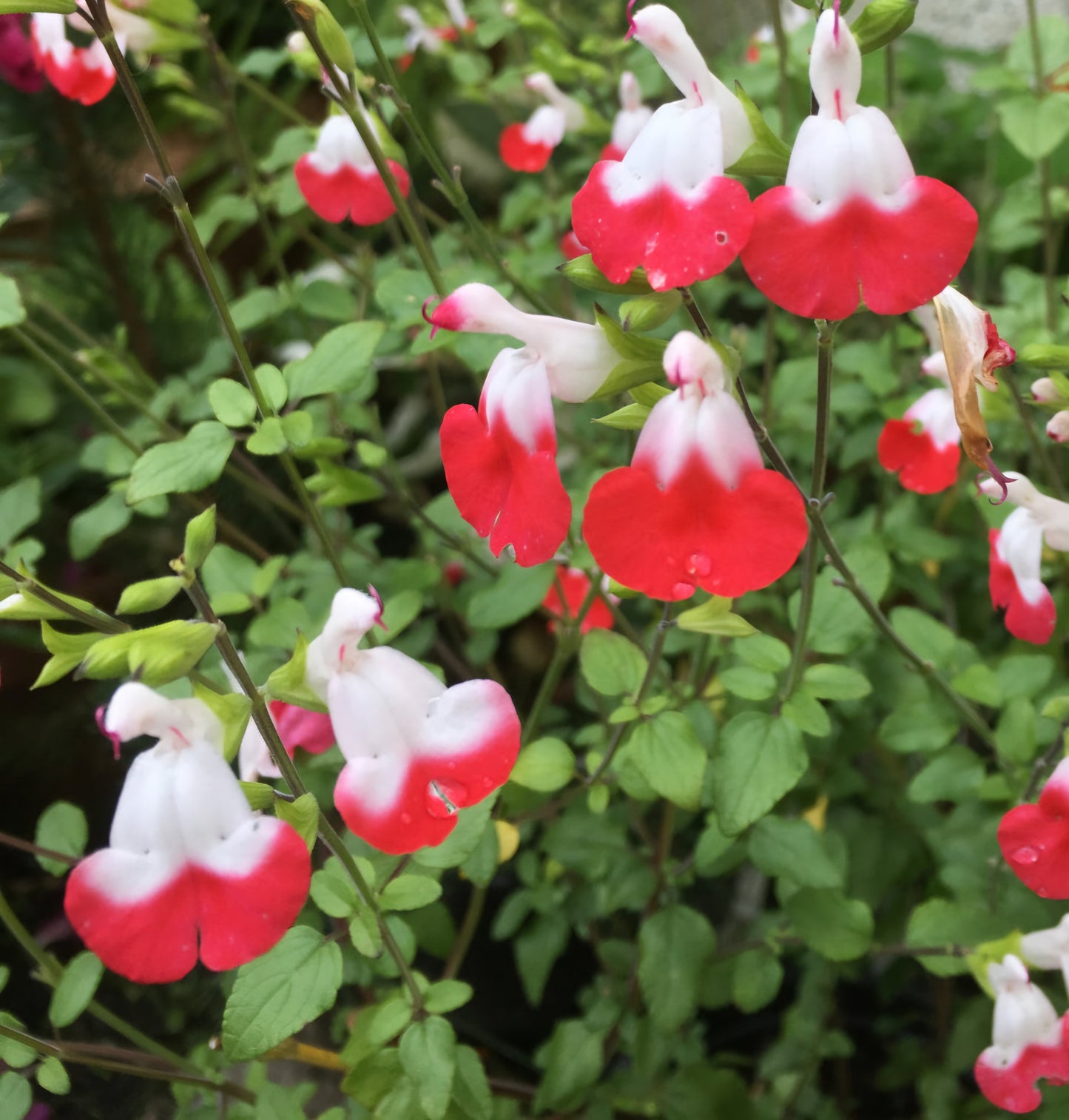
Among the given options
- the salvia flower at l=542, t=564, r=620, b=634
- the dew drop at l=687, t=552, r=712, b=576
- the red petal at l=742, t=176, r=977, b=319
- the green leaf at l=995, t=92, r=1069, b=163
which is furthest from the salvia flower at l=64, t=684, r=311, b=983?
the green leaf at l=995, t=92, r=1069, b=163

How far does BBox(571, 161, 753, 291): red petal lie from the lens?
1.37ft

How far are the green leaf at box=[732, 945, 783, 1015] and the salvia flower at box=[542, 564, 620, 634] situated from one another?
1.07 ft

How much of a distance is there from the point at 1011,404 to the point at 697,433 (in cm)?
54

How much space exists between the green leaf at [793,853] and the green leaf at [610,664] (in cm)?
18

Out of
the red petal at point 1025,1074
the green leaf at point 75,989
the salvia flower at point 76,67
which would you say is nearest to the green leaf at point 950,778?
the red petal at point 1025,1074

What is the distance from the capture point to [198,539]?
0.51 m

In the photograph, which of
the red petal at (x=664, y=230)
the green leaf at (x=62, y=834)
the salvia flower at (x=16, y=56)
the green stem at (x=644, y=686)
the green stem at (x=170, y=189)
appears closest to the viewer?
the red petal at (x=664, y=230)

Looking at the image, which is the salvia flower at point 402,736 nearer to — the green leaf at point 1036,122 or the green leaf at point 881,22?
the green leaf at point 881,22

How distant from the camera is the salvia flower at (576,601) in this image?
0.91 metres

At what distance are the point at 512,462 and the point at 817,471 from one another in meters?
0.19

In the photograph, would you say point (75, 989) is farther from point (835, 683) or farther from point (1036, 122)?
point (1036, 122)

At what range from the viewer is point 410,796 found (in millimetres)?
501

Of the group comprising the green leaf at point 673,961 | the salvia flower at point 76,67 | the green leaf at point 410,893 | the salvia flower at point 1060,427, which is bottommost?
the green leaf at point 673,961

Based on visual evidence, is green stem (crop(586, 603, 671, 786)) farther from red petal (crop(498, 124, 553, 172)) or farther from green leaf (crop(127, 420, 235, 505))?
red petal (crop(498, 124, 553, 172))
